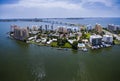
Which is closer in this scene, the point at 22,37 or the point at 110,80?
the point at 110,80

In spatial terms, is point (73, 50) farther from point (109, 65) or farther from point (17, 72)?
point (17, 72)

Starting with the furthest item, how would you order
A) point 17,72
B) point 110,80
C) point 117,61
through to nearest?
1. point 117,61
2. point 17,72
3. point 110,80

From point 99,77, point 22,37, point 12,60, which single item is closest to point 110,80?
point 99,77

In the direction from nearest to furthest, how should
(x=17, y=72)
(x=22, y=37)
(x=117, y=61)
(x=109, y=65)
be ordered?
(x=17, y=72)
(x=109, y=65)
(x=117, y=61)
(x=22, y=37)

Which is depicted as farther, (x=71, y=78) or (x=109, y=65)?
(x=109, y=65)

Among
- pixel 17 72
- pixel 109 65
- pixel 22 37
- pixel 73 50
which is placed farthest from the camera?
pixel 22 37

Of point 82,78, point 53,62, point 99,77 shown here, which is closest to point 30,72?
point 53,62

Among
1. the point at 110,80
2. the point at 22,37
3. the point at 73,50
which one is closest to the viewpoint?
the point at 110,80

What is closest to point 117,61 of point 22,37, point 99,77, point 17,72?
point 99,77

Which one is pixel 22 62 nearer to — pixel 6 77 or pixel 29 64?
pixel 29 64
